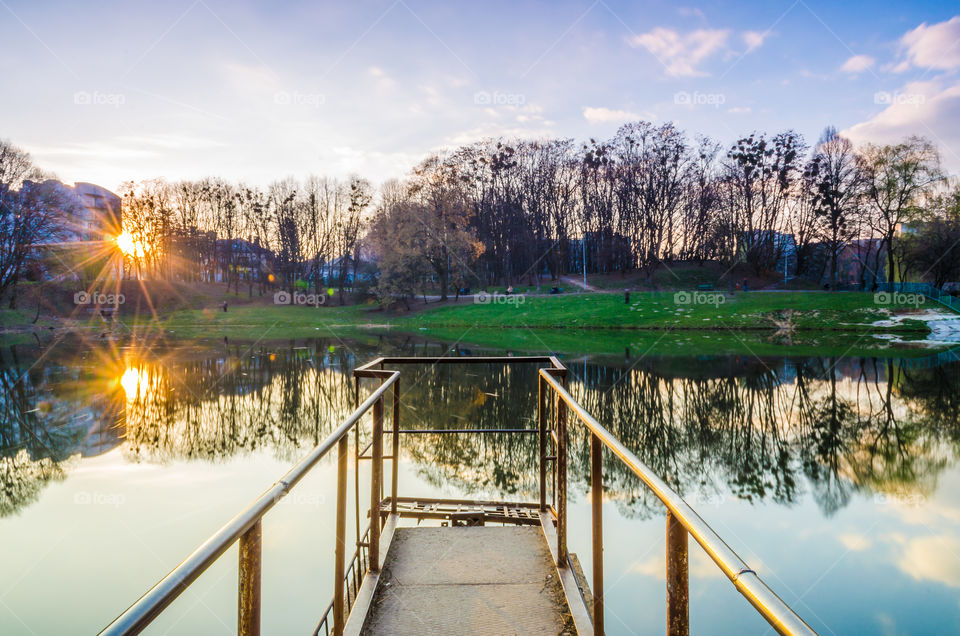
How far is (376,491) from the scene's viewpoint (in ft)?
11.4

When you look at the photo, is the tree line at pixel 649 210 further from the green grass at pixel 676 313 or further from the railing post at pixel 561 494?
the railing post at pixel 561 494

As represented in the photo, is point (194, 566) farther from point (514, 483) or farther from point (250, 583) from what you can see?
point (514, 483)

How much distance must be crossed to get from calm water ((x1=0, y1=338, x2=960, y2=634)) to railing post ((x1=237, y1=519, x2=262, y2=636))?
12.4 ft

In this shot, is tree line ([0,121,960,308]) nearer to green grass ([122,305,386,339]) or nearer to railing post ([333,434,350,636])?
green grass ([122,305,386,339])

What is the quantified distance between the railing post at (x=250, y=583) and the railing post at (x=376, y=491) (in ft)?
5.84

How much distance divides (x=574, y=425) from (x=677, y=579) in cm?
938

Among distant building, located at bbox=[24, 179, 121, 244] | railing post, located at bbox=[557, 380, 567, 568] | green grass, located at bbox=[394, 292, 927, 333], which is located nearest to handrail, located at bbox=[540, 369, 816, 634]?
railing post, located at bbox=[557, 380, 567, 568]

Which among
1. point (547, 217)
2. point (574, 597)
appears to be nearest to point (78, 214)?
point (547, 217)

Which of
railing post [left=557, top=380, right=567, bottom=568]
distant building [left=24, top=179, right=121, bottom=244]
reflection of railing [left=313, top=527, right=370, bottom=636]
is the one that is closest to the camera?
railing post [left=557, top=380, right=567, bottom=568]

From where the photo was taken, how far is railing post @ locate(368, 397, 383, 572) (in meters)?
3.20

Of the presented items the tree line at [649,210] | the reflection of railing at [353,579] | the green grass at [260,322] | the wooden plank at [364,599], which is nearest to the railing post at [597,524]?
the wooden plank at [364,599]

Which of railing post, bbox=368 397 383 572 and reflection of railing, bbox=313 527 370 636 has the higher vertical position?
railing post, bbox=368 397 383 572

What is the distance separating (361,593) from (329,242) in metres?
52.9

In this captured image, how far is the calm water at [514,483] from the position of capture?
15.8 feet
